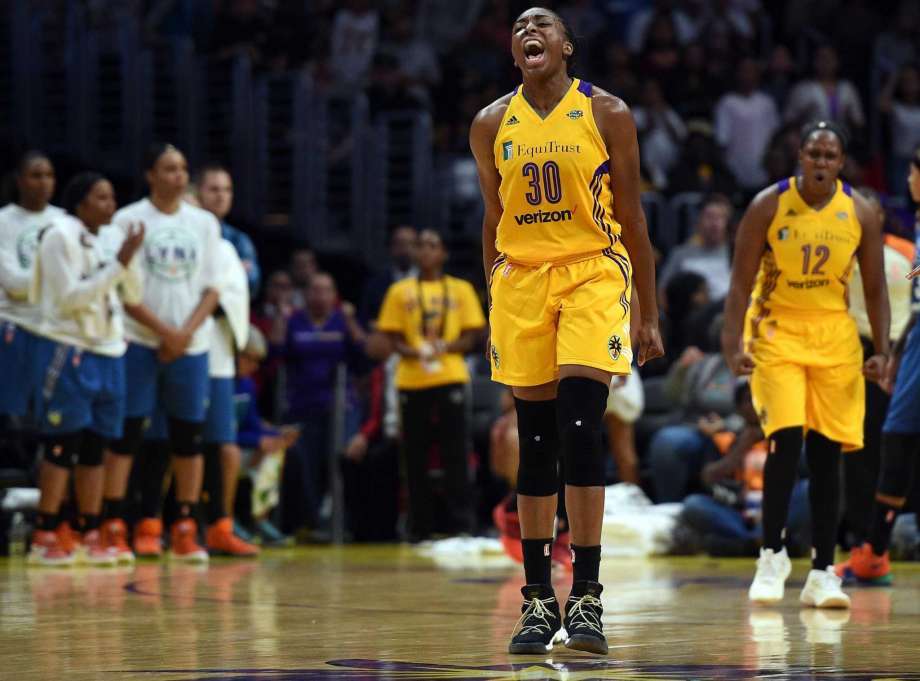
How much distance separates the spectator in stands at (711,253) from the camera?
40.3ft

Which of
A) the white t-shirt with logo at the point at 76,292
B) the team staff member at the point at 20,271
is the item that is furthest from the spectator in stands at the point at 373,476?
the white t-shirt with logo at the point at 76,292

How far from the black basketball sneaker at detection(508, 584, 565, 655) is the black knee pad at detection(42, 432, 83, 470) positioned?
14.7ft

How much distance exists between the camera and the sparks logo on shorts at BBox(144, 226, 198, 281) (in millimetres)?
9438

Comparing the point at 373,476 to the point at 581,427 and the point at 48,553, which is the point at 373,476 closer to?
the point at 48,553

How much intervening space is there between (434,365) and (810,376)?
4887 mm

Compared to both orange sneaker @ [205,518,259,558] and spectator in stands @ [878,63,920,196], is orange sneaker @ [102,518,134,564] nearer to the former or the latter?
orange sneaker @ [205,518,259,558]

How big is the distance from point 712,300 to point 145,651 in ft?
25.7

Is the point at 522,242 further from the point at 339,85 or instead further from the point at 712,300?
the point at 339,85

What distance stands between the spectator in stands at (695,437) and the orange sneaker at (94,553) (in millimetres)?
3764

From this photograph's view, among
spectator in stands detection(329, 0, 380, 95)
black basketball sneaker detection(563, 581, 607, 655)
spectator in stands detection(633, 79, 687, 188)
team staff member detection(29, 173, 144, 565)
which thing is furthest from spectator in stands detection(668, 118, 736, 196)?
black basketball sneaker detection(563, 581, 607, 655)

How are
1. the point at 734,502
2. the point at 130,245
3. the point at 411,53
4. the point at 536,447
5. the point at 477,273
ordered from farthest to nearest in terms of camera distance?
the point at 411,53 < the point at 477,273 < the point at 734,502 < the point at 130,245 < the point at 536,447

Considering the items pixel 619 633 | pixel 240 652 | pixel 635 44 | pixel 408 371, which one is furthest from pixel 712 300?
pixel 240 652

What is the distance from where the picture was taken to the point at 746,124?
1461 centimetres

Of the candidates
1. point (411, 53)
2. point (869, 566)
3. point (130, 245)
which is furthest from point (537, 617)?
point (411, 53)
